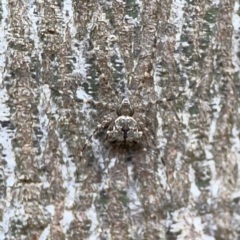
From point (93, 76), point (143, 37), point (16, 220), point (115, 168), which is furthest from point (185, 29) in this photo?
point (16, 220)

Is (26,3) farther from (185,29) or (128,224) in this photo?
(128,224)
